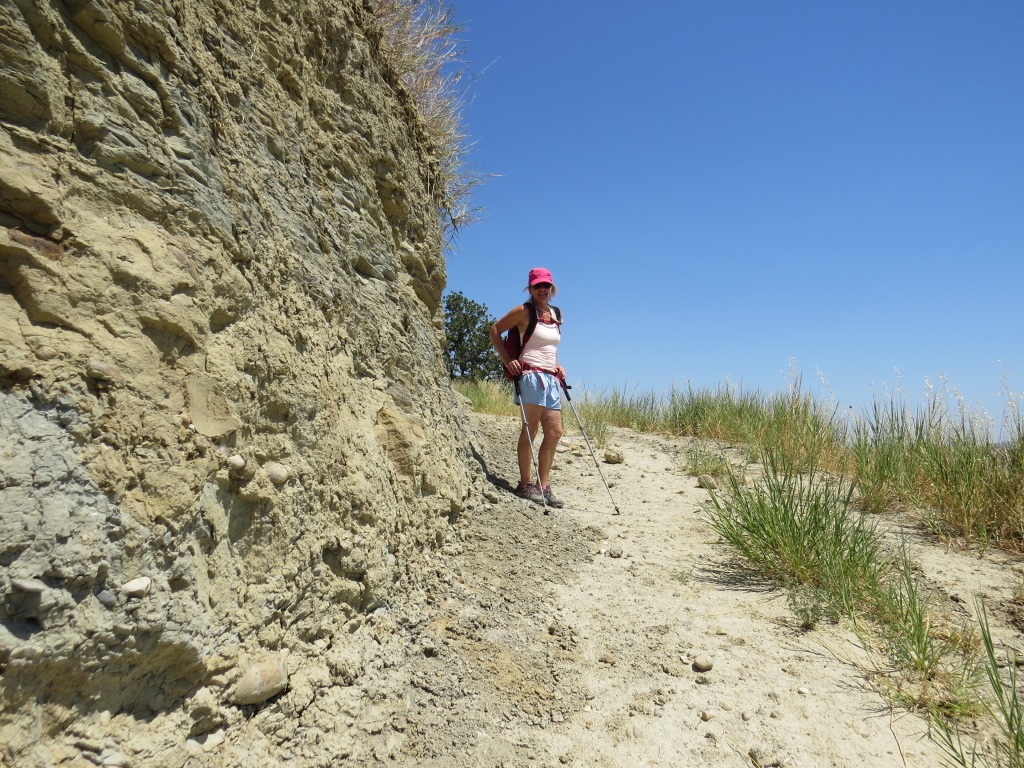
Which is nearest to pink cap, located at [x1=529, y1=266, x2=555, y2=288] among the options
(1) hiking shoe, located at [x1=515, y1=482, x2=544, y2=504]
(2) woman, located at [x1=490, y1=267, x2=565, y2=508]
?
(2) woman, located at [x1=490, y1=267, x2=565, y2=508]

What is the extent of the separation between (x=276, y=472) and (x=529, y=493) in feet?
9.31

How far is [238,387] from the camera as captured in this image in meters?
2.19

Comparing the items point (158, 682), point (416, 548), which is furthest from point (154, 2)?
point (416, 548)

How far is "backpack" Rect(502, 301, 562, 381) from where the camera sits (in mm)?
4879

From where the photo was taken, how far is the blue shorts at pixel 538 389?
474 centimetres

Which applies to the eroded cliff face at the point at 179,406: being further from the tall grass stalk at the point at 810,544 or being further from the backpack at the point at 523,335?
the tall grass stalk at the point at 810,544

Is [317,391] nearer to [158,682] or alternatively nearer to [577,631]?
[158,682]

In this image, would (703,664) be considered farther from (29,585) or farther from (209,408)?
(29,585)

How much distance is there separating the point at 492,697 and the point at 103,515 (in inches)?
65.6

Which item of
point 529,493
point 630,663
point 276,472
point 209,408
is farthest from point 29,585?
point 529,493

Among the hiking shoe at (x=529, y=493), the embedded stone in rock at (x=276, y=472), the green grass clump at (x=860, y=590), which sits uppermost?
the embedded stone in rock at (x=276, y=472)

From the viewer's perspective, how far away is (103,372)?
Answer: 170 centimetres

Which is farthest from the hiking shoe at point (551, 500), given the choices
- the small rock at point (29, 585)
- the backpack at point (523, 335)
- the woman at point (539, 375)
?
the small rock at point (29, 585)

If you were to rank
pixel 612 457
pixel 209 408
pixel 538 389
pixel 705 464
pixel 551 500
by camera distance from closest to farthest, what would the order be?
pixel 209 408
pixel 538 389
pixel 551 500
pixel 705 464
pixel 612 457
